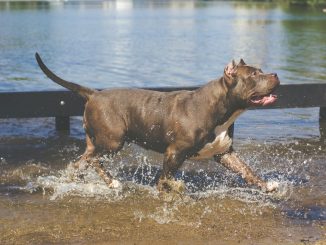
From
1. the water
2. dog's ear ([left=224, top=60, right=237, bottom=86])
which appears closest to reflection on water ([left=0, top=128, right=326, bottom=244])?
the water

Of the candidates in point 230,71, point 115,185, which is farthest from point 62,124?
point 230,71

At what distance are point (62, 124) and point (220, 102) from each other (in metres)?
5.52

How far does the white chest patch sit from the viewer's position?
7309 millimetres

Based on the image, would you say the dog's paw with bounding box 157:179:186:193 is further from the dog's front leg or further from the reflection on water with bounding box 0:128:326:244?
the dog's front leg

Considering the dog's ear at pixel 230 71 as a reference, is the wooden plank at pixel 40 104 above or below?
below

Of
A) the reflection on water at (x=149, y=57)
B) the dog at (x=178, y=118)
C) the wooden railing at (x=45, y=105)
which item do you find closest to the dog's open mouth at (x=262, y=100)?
the dog at (x=178, y=118)

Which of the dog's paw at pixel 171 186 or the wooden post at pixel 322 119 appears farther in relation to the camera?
the wooden post at pixel 322 119

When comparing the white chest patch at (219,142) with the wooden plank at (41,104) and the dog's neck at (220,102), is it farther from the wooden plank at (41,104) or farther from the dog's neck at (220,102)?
the wooden plank at (41,104)

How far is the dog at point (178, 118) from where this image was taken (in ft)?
22.9

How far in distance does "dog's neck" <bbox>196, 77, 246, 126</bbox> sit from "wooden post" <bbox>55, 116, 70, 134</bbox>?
5.22m

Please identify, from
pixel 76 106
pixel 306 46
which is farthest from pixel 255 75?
pixel 306 46

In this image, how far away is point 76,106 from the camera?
454 inches

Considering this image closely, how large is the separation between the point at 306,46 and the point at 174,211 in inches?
1158

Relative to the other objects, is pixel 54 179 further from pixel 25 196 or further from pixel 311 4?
pixel 311 4
